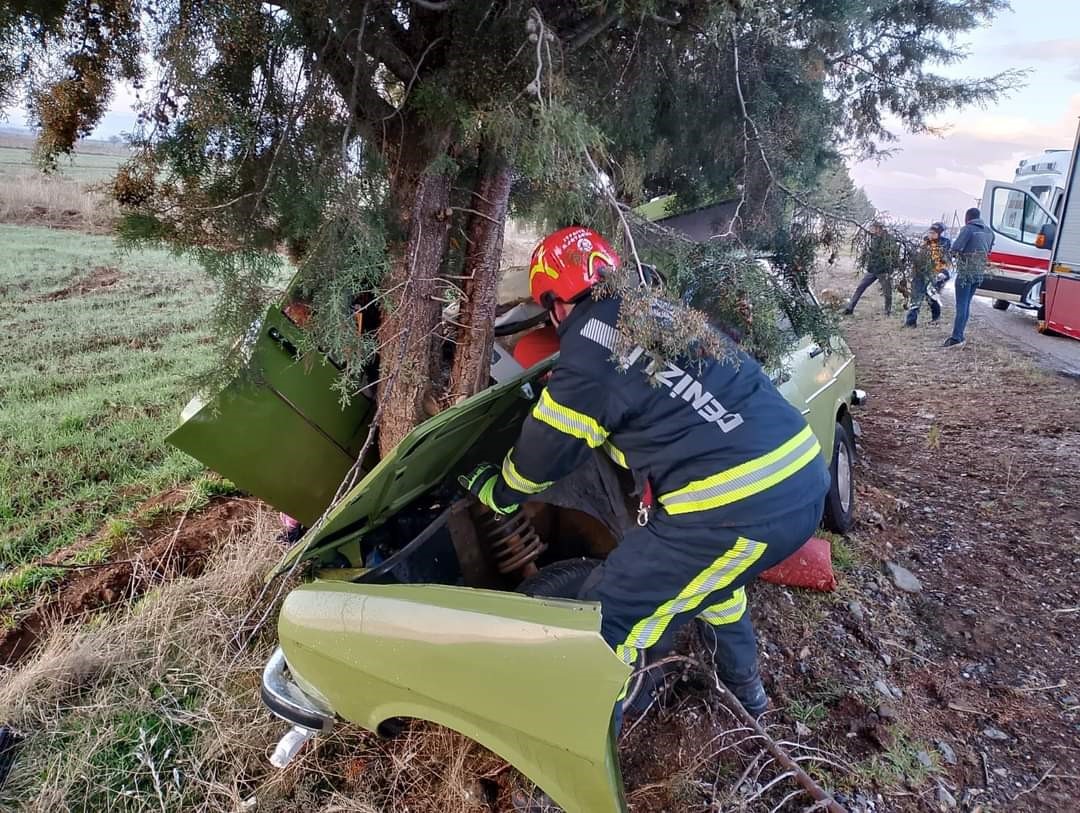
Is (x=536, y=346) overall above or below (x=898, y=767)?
above

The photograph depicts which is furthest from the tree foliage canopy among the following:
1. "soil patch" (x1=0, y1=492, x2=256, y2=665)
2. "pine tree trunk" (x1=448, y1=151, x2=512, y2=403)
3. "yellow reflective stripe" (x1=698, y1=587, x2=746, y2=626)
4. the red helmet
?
"soil patch" (x1=0, y1=492, x2=256, y2=665)

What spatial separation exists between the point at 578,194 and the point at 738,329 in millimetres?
799

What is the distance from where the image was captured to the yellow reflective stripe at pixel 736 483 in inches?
84.7

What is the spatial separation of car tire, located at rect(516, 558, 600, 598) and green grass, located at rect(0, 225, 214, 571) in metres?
1.58

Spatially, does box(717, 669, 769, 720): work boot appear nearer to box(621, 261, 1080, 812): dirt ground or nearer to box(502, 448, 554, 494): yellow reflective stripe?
box(621, 261, 1080, 812): dirt ground

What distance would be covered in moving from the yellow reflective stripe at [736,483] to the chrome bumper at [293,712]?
4.18 feet

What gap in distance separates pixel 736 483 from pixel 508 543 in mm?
1180

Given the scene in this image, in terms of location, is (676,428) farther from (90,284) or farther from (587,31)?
(90,284)

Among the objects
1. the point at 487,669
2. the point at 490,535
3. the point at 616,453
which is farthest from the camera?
the point at 490,535

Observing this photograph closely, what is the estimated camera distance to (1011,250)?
11.7 m

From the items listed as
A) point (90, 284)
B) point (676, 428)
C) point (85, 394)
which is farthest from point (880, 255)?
point (90, 284)

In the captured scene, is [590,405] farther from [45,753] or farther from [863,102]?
[863,102]

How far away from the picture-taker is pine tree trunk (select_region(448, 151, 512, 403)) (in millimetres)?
2980

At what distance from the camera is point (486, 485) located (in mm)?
2500
